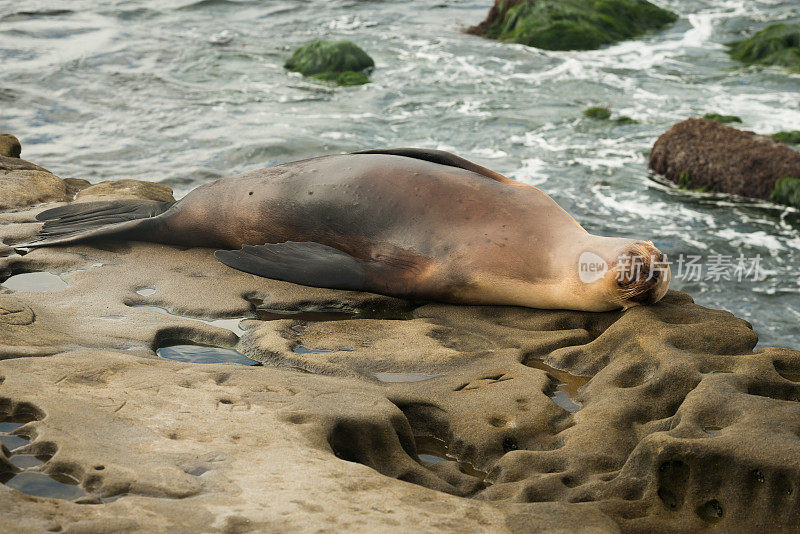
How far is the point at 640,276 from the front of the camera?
3859mm

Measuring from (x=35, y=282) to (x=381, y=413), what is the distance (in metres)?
2.21

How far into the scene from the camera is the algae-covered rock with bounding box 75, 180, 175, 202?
18.8 ft

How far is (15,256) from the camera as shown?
14.6ft

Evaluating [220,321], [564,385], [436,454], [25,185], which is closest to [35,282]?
[220,321]

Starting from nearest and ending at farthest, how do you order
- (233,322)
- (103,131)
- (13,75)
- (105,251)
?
(233,322) < (105,251) < (103,131) < (13,75)

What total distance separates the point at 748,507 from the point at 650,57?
12.0m

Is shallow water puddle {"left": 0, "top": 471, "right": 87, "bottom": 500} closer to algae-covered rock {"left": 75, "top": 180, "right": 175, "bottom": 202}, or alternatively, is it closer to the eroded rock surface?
the eroded rock surface

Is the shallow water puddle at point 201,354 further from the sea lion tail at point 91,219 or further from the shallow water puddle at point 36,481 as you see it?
the sea lion tail at point 91,219

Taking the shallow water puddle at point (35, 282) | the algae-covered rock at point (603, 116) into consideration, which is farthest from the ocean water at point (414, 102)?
the shallow water puddle at point (35, 282)

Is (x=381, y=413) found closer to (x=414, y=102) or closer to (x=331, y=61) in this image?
(x=414, y=102)

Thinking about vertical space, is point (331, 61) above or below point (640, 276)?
below

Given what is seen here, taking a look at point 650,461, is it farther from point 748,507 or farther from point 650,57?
point 650,57

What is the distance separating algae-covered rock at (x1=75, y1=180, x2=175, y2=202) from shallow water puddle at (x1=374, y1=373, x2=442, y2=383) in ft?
9.77

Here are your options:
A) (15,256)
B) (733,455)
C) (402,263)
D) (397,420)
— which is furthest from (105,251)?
(733,455)
